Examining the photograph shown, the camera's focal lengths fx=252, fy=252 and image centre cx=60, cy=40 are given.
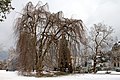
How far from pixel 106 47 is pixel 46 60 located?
2131 centimetres

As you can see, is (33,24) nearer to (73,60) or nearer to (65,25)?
(65,25)

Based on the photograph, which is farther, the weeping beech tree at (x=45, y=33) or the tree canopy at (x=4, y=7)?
the weeping beech tree at (x=45, y=33)

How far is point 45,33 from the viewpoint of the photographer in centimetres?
2475

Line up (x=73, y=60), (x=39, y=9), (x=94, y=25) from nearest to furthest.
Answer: (x=39, y=9), (x=73, y=60), (x=94, y=25)

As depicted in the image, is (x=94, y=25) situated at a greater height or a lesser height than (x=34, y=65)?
greater

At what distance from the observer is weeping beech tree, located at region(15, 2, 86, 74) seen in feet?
77.7

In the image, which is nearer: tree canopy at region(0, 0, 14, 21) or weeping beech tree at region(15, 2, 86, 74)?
tree canopy at region(0, 0, 14, 21)

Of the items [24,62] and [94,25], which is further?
[94,25]

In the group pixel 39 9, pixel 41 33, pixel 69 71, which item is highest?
pixel 39 9

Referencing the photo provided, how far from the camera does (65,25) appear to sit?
24953 mm

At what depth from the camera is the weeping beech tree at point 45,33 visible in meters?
23.7

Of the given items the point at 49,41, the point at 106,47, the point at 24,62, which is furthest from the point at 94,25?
the point at 24,62

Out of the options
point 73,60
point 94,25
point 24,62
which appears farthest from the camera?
point 94,25

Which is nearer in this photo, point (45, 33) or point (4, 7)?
point (4, 7)
